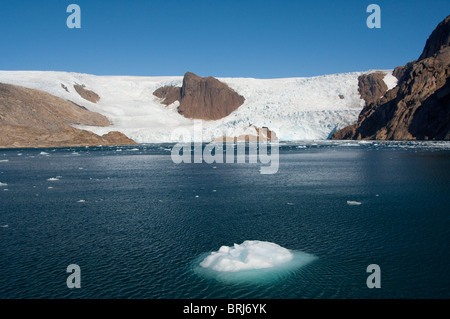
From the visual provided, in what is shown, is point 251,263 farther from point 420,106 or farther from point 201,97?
point 201,97

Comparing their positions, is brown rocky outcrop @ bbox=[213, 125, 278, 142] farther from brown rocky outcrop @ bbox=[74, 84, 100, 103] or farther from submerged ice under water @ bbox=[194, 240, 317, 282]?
submerged ice under water @ bbox=[194, 240, 317, 282]

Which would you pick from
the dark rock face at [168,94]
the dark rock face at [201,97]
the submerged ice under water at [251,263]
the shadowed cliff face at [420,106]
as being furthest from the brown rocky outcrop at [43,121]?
the submerged ice under water at [251,263]

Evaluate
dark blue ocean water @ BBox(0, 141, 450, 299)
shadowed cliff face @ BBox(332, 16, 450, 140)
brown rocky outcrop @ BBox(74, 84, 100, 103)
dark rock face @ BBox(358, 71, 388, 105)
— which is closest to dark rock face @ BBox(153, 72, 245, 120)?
brown rocky outcrop @ BBox(74, 84, 100, 103)

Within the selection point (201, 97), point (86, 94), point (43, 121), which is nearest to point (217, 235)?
point (43, 121)

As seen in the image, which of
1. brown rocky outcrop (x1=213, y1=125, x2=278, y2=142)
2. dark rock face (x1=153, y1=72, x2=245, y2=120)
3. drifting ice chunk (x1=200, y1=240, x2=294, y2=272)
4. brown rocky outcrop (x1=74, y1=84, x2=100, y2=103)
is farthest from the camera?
dark rock face (x1=153, y1=72, x2=245, y2=120)

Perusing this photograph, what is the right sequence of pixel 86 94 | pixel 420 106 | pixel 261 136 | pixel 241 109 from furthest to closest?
pixel 86 94 → pixel 241 109 → pixel 261 136 → pixel 420 106
